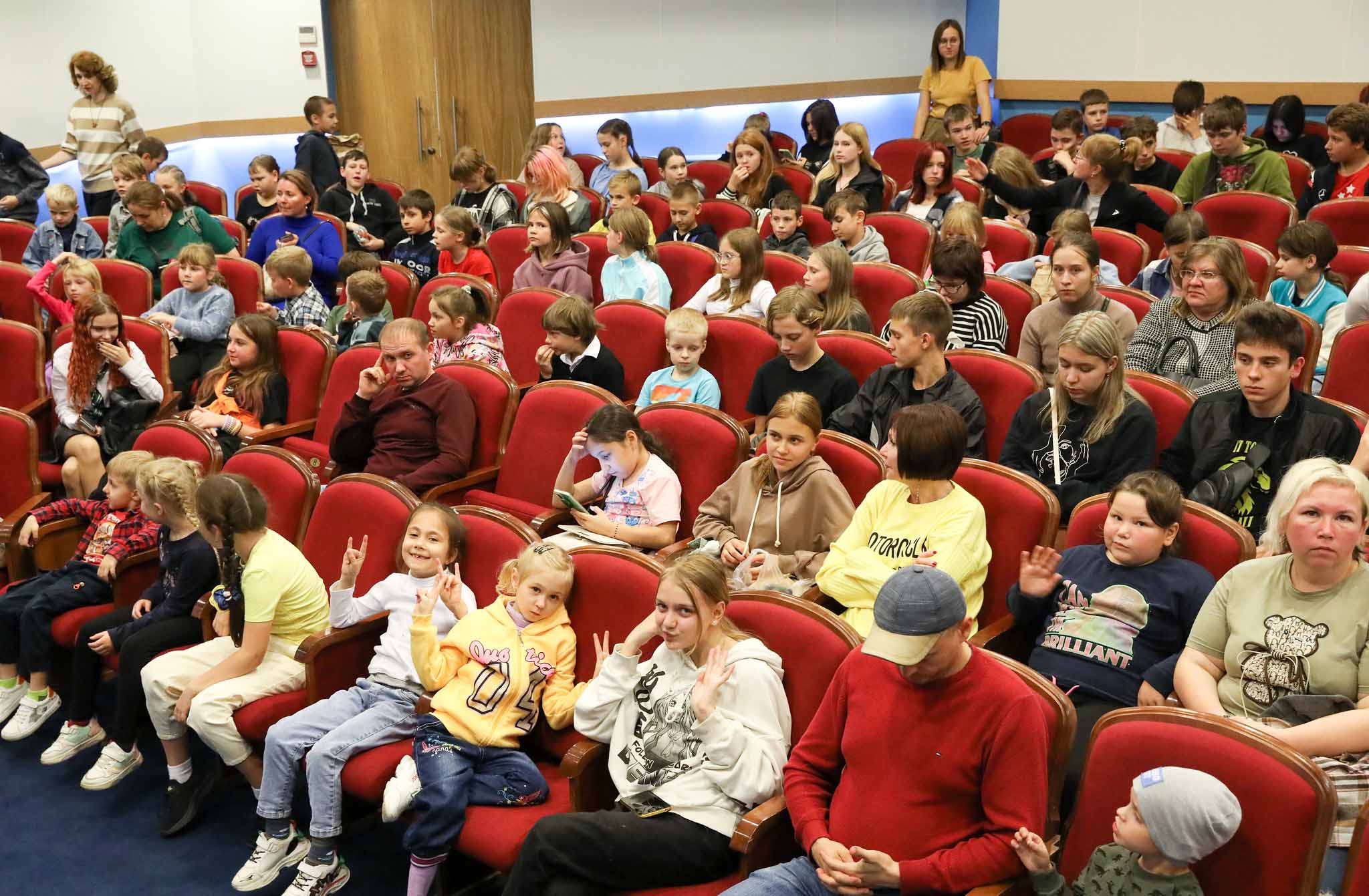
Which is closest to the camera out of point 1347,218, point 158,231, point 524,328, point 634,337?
point 634,337

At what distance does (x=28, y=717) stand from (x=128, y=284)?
2.84 metres

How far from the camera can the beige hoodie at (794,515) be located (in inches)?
132

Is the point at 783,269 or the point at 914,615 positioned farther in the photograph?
the point at 783,269

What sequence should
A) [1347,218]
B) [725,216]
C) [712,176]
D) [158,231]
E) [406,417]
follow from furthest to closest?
1. [712,176]
2. [725,216]
3. [158,231]
4. [1347,218]
5. [406,417]

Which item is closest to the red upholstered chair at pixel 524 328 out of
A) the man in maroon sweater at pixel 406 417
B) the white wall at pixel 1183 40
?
the man in maroon sweater at pixel 406 417

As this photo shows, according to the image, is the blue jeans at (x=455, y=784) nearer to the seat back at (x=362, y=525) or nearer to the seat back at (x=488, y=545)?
the seat back at (x=488, y=545)

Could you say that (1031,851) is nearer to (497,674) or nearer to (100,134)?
(497,674)

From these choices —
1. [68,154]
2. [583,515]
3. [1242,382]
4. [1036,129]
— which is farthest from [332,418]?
[1036,129]

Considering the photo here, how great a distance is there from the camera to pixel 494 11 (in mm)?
9969

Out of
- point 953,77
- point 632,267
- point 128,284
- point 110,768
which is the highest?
point 953,77

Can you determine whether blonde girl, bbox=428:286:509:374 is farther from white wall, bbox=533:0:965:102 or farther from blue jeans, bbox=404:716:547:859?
white wall, bbox=533:0:965:102

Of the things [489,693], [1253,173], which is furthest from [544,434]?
[1253,173]

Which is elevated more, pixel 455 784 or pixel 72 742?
pixel 455 784

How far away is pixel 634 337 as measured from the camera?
5000 mm
